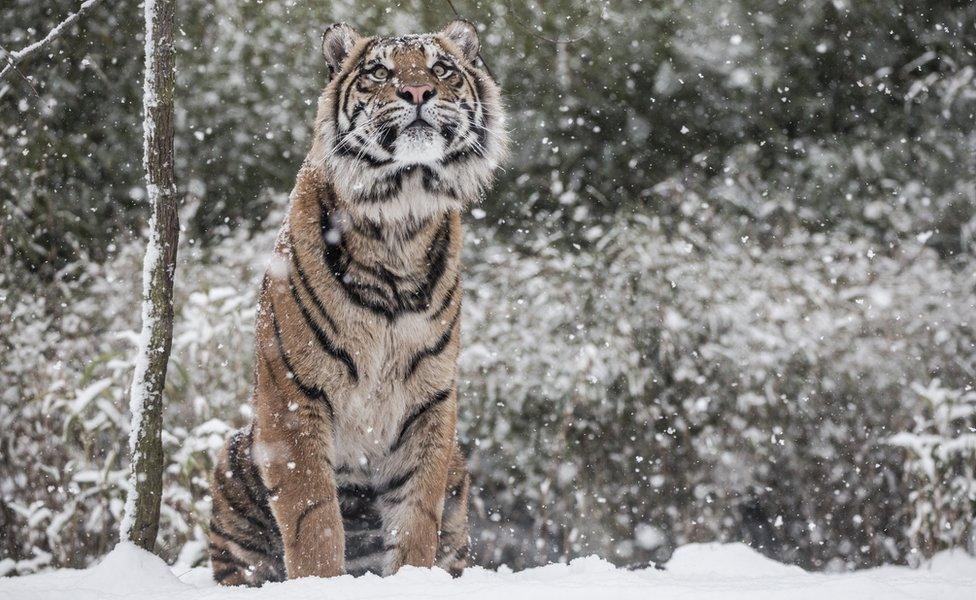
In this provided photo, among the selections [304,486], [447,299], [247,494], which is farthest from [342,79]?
[247,494]

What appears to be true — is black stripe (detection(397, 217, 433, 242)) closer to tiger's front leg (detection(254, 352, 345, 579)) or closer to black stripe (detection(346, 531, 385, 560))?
tiger's front leg (detection(254, 352, 345, 579))

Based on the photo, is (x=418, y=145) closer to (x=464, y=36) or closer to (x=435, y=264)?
(x=435, y=264)

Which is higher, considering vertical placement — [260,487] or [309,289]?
[309,289]

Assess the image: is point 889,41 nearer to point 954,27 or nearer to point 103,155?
point 954,27

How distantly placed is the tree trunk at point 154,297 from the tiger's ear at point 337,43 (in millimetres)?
466

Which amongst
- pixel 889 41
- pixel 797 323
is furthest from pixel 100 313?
pixel 889 41

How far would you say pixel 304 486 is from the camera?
2410 mm

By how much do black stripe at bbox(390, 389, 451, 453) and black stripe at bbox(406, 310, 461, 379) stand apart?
107 millimetres

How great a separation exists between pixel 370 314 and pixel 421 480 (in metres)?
0.50

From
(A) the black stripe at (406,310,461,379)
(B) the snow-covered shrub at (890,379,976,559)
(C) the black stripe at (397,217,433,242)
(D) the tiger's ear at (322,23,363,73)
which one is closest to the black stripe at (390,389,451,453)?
(A) the black stripe at (406,310,461,379)

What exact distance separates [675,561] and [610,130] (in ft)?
11.5

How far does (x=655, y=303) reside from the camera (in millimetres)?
5016

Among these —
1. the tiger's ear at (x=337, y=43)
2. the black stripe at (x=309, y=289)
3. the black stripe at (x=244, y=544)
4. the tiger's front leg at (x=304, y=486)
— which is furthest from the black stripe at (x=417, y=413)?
the tiger's ear at (x=337, y=43)

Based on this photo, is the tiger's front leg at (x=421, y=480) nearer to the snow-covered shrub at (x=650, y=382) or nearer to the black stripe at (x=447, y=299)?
the black stripe at (x=447, y=299)
